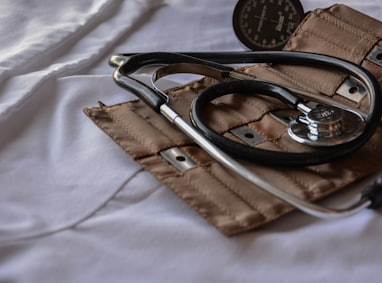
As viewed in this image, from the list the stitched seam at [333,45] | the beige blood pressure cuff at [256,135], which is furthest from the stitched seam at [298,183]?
the stitched seam at [333,45]

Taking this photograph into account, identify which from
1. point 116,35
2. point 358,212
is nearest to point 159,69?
point 116,35

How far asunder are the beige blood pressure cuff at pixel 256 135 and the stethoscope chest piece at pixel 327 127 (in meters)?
0.01

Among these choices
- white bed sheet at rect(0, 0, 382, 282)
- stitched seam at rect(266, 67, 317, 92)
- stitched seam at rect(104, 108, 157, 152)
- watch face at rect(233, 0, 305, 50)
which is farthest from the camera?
watch face at rect(233, 0, 305, 50)

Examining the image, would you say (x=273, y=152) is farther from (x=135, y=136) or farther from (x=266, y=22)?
(x=266, y=22)

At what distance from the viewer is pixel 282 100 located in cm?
72

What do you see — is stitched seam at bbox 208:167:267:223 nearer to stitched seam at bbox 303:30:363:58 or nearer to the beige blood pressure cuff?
the beige blood pressure cuff

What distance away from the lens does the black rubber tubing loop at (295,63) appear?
2.02ft

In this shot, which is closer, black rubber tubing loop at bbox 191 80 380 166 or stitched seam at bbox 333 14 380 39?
black rubber tubing loop at bbox 191 80 380 166

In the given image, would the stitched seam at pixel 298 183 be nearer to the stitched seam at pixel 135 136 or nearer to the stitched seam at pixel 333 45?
the stitched seam at pixel 135 136

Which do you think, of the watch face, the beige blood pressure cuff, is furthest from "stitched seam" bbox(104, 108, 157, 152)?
the watch face

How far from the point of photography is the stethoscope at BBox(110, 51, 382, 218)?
1.97 ft

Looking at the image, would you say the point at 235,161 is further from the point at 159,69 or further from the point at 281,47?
the point at 281,47

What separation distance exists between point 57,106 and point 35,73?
65 millimetres

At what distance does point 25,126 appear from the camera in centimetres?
74
